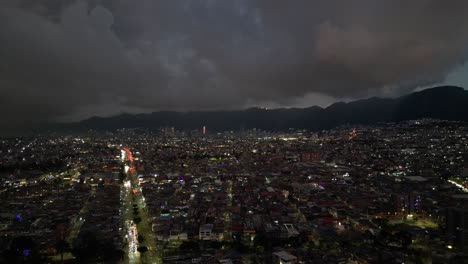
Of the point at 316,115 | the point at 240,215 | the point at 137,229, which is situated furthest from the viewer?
the point at 316,115

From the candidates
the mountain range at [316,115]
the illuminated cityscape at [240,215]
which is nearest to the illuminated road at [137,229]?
the illuminated cityscape at [240,215]

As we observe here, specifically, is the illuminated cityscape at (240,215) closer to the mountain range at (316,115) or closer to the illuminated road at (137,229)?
the illuminated road at (137,229)

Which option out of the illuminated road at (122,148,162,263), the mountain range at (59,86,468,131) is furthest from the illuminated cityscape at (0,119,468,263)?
the mountain range at (59,86,468,131)

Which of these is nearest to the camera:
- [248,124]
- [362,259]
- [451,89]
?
[362,259]

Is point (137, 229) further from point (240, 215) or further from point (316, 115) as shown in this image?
point (316, 115)

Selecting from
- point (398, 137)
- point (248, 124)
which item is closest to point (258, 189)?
point (398, 137)

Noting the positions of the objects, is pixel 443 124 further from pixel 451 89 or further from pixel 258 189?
pixel 258 189

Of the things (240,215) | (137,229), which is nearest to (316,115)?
(240,215)

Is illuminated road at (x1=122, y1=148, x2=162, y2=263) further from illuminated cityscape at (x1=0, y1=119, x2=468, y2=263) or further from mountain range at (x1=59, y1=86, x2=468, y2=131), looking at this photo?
mountain range at (x1=59, y1=86, x2=468, y2=131)

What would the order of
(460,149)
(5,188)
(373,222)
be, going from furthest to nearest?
(460,149)
(5,188)
(373,222)
